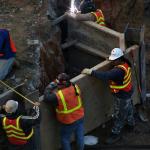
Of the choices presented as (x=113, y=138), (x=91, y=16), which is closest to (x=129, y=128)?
(x=113, y=138)

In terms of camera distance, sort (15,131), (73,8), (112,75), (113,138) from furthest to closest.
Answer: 1. (73,8)
2. (113,138)
3. (112,75)
4. (15,131)

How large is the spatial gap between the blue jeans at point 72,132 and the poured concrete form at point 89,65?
18 centimetres

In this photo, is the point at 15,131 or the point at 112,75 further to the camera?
the point at 112,75

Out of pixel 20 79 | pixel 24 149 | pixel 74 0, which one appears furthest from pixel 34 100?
pixel 74 0

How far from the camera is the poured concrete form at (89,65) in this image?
A: 28.5 feet

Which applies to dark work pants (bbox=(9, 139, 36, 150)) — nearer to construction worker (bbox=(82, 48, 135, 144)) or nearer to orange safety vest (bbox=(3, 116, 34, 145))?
orange safety vest (bbox=(3, 116, 34, 145))

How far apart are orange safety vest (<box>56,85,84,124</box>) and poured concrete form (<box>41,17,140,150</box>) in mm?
254

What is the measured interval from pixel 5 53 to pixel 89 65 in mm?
2187

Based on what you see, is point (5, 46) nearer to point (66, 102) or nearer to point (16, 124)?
point (66, 102)

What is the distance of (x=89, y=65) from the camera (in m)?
10.9

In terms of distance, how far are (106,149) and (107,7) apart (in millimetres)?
4356

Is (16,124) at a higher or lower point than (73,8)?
lower

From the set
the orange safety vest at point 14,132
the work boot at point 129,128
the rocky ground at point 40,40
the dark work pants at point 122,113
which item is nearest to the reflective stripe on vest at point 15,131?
the orange safety vest at point 14,132

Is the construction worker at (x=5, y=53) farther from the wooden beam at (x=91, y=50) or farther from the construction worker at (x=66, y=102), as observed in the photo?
the wooden beam at (x=91, y=50)
